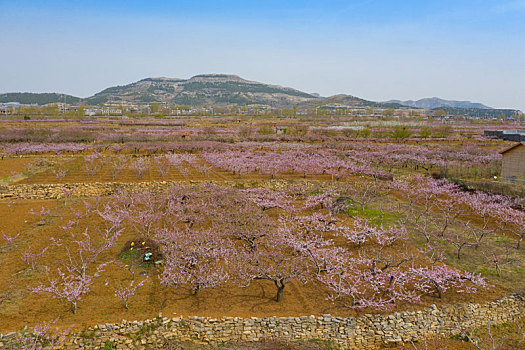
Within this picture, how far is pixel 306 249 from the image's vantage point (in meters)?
11.8

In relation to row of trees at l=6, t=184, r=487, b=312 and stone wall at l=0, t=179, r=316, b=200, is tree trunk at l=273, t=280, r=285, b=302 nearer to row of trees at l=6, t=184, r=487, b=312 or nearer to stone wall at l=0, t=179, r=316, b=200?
row of trees at l=6, t=184, r=487, b=312

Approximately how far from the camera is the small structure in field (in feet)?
79.5

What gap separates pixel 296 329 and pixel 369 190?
51.3 feet

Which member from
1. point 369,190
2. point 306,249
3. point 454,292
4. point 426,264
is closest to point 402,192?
point 369,190

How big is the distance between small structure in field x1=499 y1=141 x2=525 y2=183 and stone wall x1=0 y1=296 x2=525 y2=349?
67.1 ft

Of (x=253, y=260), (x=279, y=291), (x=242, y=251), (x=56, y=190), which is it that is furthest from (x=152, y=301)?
(x=56, y=190)

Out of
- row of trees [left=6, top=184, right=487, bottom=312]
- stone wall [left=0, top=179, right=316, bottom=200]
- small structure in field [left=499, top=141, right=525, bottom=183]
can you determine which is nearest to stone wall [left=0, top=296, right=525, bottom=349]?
row of trees [left=6, top=184, right=487, bottom=312]

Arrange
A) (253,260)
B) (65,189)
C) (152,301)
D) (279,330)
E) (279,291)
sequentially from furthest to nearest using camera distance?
(65,189) < (253,260) < (279,291) < (152,301) < (279,330)

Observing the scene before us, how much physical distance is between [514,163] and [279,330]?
84.4 feet

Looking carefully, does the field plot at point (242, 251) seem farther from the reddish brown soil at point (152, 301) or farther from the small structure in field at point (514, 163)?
the small structure in field at point (514, 163)

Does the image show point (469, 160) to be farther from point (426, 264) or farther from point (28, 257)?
point (28, 257)

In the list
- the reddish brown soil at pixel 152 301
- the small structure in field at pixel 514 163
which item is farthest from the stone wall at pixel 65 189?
the small structure in field at pixel 514 163

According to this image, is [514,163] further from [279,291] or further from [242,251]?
[279,291]

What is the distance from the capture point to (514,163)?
24922 mm
